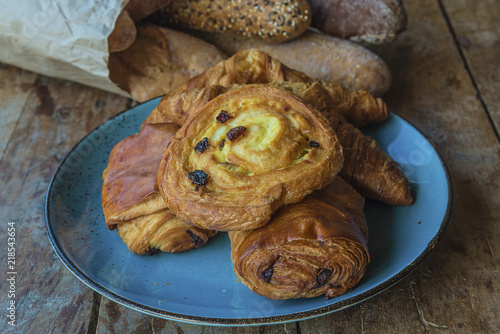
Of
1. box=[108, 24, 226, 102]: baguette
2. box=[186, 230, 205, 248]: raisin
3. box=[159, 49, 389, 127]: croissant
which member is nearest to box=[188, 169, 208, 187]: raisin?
box=[186, 230, 205, 248]: raisin

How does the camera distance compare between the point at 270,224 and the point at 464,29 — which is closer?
the point at 270,224

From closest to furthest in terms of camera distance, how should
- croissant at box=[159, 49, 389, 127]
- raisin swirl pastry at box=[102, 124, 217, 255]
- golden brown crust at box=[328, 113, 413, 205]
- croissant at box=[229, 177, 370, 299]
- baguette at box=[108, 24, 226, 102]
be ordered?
croissant at box=[229, 177, 370, 299], raisin swirl pastry at box=[102, 124, 217, 255], golden brown crust at box=[328, 113, 413, 205], croissant at box=[159, 49, 389, 127], baguette at box=[108, 24, 226, 102]

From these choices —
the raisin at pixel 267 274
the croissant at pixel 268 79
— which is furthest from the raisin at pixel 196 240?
the croissant at pixel 268 79

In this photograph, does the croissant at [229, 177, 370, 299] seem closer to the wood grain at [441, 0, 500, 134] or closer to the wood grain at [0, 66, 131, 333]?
the wood grain at [0, 66, 131, 333]

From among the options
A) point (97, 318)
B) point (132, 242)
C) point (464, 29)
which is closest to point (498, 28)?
point (464, 29)

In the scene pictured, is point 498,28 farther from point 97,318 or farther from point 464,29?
point 97,318

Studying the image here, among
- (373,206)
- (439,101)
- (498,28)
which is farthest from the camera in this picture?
(498,28)

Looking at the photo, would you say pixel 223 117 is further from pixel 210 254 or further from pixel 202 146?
pixel 210 254
